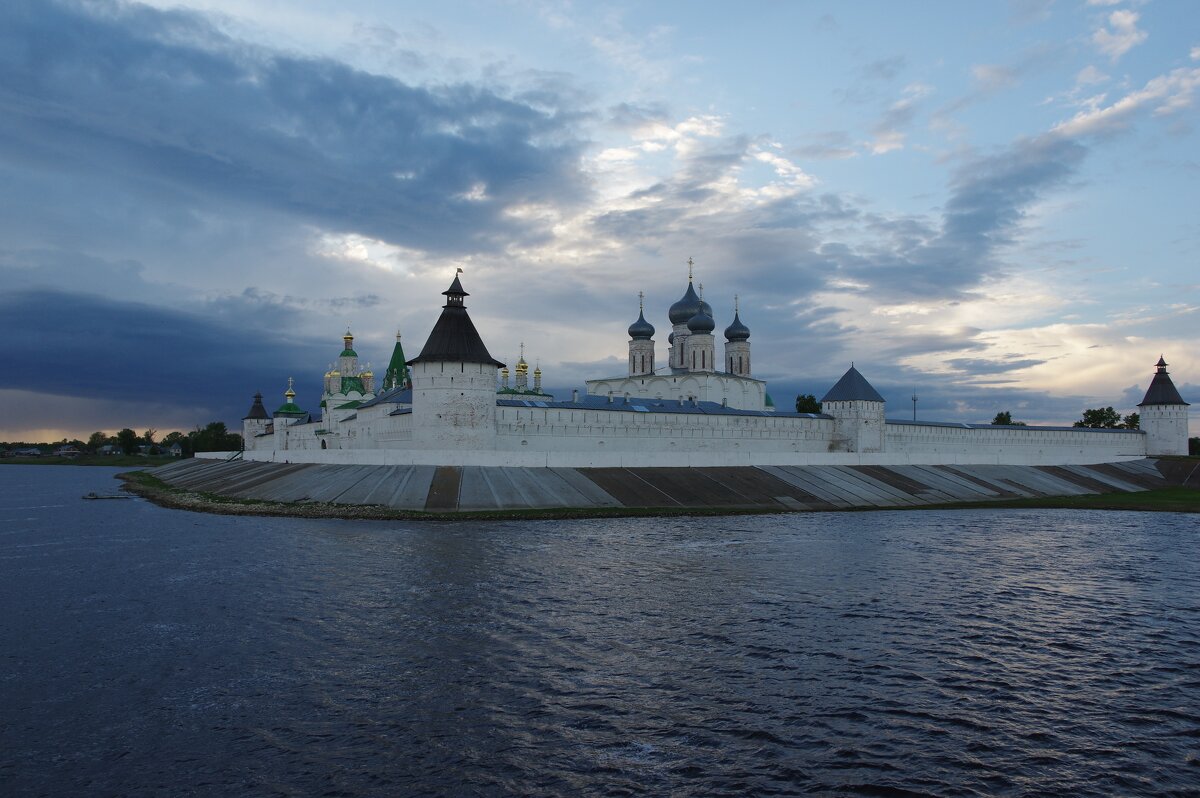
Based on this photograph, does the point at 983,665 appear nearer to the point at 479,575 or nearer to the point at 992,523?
the point at 479,575

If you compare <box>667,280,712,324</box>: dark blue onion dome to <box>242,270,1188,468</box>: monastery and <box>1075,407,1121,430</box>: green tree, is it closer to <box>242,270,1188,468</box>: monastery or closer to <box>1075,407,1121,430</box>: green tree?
<box>242,270,1188,468</box>: monastery

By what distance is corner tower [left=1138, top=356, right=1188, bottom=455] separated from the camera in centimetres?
7056

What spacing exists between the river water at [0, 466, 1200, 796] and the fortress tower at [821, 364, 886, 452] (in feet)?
110

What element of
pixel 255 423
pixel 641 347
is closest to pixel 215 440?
pixel 255 423

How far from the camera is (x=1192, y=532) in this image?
32.1 meters

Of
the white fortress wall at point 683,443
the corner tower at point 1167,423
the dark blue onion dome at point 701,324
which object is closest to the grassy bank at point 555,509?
the white fortress wall at point 683,443

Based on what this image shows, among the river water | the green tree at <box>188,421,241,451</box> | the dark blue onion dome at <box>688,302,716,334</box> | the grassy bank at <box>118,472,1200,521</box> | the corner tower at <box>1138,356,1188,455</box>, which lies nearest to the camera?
the river water

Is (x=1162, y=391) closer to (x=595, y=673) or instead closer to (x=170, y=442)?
(x=595, y=673)

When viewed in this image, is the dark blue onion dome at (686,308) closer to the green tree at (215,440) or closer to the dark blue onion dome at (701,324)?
the dark blue onion dome at (701,324)

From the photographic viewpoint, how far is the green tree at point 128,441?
150375mm

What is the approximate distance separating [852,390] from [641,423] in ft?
58.4

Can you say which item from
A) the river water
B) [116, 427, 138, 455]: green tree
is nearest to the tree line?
[116, 427, 138, 455]: green tree

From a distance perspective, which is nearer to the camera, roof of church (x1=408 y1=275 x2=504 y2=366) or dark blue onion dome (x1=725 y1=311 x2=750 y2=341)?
Answer: roof of church (x1=408 y1=275 x2=504 y2=366)

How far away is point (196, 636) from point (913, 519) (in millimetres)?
30954
